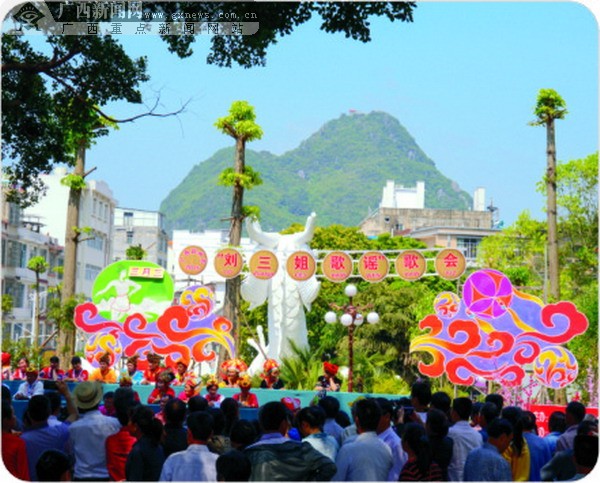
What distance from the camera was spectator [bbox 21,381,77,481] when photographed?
7.08 metres

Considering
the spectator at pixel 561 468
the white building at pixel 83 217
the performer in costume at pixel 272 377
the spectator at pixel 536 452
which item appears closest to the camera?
the spectator at pixel 561 468

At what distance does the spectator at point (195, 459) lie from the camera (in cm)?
612

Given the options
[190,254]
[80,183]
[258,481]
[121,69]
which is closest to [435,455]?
[258,481]

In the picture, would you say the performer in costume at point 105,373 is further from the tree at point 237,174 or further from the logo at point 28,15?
the tree at point 237,174

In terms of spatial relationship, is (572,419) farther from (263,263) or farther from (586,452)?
(263,263)

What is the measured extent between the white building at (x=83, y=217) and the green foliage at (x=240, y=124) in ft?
104

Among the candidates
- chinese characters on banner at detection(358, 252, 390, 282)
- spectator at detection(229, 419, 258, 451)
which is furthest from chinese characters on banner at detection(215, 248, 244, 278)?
spectator at detection(229, 419, 258, 451)

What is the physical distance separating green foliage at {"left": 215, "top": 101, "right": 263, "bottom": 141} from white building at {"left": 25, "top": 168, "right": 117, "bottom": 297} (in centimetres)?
3182

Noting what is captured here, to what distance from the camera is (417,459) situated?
6367 mm

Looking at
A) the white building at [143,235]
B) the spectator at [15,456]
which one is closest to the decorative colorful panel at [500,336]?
the spectator at [15,456]

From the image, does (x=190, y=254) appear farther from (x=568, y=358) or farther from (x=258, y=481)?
(x=258, y=481)

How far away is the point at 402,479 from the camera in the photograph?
20.8 feet

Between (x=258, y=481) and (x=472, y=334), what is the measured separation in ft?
37.7

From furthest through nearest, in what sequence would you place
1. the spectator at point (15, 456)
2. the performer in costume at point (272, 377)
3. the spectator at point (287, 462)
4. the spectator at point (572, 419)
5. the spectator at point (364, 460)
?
the performer in costume at point (272, 377), the spectator at point (572, 419), the spectator at point (15, 456), the spectator at point (364, 460), the spectator at point (287, 462)
